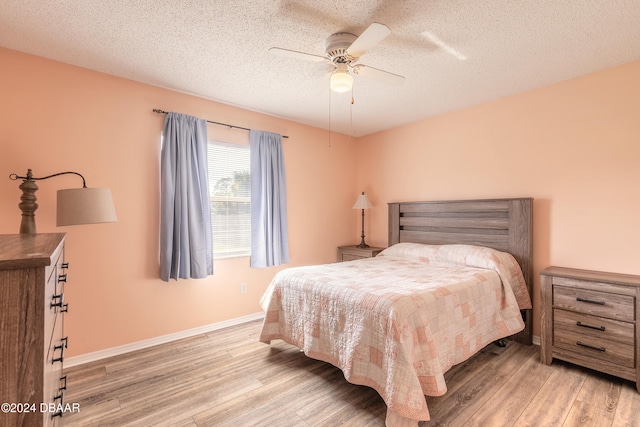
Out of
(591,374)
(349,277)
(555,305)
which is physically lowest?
(591,374)

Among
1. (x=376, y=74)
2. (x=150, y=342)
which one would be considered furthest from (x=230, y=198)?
(x=376, y=74)

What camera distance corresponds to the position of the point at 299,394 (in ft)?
6.95

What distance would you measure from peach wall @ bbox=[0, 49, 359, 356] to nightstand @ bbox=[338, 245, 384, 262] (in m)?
1.45

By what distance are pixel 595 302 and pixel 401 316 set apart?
1736 mm

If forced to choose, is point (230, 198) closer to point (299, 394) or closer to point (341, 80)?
point (341, 80)

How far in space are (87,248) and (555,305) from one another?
4.04 m

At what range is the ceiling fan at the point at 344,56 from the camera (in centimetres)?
190

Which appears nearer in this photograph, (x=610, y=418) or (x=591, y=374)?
(x=610, y=418)

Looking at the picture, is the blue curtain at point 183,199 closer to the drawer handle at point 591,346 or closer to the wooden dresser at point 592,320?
the wooden dresser at point 592,320

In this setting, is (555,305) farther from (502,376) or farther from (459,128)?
(459,128)

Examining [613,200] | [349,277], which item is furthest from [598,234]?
[349,277]

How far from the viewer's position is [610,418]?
1.84 metres

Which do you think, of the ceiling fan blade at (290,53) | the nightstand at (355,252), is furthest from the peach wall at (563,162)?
the ceiling fan blade at (290,53)

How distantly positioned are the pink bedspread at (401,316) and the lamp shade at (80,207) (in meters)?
1.49
